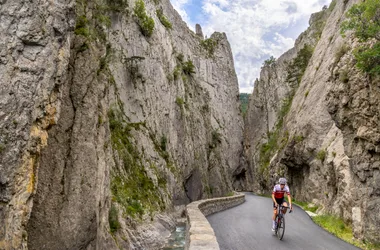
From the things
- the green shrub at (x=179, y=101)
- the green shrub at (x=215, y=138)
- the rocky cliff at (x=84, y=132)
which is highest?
the green shrub at (x=179, y=101)

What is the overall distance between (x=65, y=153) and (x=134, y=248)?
784 cm

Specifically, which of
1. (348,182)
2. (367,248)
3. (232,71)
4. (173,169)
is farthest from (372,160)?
(232,71)

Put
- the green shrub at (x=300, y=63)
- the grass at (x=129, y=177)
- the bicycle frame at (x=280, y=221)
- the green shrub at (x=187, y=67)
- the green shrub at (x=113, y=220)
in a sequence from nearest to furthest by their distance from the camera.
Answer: the bicycle frame at (x=280, y=221)
the green shrub at (x=113, y=220)
the grass at (x=129, y=177)
the green shrub at (x=187, y=67)
the green shrub at (x=300, y=63)

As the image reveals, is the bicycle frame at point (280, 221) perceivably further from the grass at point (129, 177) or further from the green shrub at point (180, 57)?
the green shrub at point (180, 57)

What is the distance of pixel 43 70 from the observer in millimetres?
11242

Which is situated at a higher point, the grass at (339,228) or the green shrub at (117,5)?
the green shrub at (117,5)

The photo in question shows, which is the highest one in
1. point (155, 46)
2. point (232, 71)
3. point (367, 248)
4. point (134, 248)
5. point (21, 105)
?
point (232, 71)

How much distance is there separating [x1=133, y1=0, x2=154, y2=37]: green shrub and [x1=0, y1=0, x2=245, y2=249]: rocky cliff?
126 millimetres

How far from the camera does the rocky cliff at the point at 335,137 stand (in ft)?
45.0

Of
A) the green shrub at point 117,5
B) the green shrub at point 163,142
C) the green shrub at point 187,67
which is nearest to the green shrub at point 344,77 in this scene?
the green shrub at point 163,142

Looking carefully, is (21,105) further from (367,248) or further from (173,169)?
(173,169)

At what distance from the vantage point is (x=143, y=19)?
39.2 m

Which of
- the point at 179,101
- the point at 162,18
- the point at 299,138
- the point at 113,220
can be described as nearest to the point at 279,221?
the point at 113,220

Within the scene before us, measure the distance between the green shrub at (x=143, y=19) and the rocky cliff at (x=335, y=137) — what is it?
68.2ft
